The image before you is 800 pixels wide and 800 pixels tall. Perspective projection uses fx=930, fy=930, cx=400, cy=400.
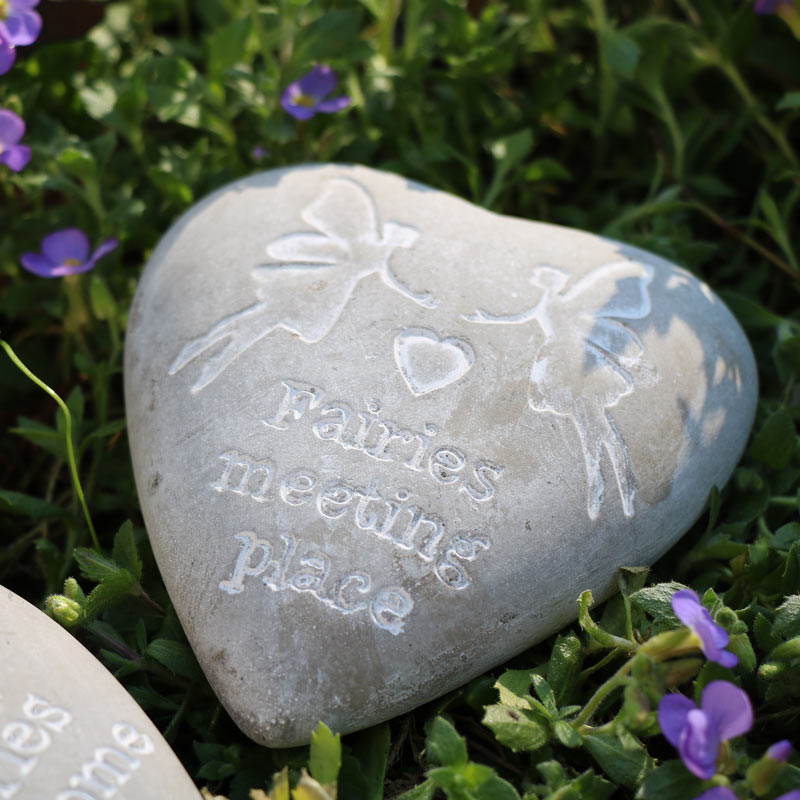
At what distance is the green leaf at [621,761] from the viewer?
43.7 inches

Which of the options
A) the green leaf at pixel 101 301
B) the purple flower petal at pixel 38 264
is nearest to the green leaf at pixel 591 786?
the green leaf at pixel 101 301

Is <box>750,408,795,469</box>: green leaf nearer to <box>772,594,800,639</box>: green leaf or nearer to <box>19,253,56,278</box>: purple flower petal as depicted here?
<box>772,594,800,639</box>: green leaf

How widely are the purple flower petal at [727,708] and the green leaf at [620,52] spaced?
3.84 feet

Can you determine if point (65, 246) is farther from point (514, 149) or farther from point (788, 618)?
point (788, 618)

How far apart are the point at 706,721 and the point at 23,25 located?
151cm

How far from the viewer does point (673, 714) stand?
1032mm

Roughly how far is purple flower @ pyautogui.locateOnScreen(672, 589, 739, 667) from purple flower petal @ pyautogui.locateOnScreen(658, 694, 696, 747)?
0.19ft

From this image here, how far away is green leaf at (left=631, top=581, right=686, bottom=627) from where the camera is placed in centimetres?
120

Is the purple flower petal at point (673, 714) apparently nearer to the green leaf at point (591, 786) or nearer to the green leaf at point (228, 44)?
the green leaf at point (591, 786)

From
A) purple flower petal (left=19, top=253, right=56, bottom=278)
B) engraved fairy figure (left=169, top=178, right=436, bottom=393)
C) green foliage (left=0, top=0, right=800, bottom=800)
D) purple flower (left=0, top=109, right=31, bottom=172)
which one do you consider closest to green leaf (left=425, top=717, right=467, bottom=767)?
green foliage (left=0, top=0, right=800, bottom=800)

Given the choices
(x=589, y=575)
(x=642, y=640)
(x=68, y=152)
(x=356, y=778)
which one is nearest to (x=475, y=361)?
(x=589, y=575)

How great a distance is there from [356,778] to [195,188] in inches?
45.8

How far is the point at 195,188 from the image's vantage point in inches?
72.1

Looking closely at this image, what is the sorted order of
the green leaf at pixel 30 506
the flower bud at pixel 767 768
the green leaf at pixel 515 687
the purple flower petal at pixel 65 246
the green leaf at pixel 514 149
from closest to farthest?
the flower bud at pixel 767 768 → the green leaf at pixel 515 687 → the green leaf at pixel 30 506 → the purple flower petal at pixel 65 246 → the green leaf at pixel 514 149
